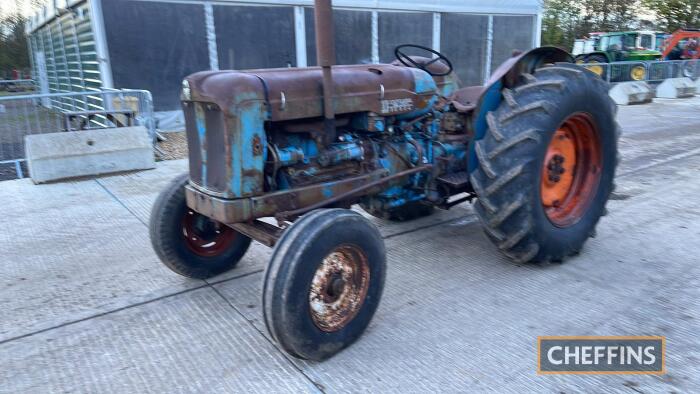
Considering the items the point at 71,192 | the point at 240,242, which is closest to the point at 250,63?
the point at 71,192

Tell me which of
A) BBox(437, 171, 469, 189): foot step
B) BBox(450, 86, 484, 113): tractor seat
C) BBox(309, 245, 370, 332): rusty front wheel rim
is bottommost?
BBox(309, 245, 370, 332): rusty front wheel rim

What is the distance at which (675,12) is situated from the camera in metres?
28.7

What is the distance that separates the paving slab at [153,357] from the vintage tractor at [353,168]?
283mm

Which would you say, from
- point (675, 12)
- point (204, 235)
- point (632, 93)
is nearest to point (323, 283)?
point (204, 235)

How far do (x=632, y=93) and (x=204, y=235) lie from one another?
522 inches

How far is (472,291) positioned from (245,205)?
1.57 meters

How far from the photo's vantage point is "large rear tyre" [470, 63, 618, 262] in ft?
11.0

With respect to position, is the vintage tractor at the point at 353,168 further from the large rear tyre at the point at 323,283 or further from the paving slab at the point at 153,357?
the paving slab at the point at 153,357

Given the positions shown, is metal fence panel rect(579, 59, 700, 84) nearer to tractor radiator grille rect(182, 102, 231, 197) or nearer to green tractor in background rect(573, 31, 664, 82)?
green tractor in background rect(573, 31, 664, 82)

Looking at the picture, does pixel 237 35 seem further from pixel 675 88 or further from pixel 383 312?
pixel 675 88

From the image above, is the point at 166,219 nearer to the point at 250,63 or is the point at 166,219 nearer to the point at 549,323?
the point at 549,323

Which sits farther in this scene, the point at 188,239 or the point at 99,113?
the point at 99,113

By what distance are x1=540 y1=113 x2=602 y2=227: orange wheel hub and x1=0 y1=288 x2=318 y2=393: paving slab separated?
233 cm

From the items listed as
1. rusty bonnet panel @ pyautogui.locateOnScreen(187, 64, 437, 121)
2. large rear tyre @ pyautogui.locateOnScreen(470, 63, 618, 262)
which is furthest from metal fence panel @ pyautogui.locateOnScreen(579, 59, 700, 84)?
rusty bonnet panel @ pyautogui.locateOnScreen(187, 64, 437, 121)
